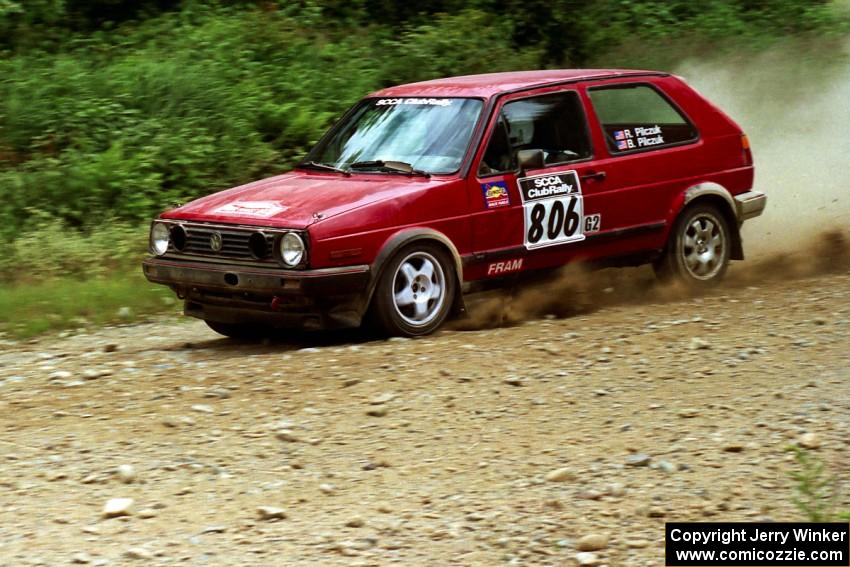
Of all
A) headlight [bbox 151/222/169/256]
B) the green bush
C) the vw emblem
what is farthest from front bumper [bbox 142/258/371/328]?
the green bush

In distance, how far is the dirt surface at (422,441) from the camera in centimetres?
474

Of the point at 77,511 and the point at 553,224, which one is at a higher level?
the point at 553,224

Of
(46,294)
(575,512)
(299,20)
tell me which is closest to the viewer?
(575,512)

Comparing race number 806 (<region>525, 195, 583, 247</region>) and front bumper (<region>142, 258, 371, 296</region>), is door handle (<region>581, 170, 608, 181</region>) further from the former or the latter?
front bumper (<region>142, 258, 371, 296</region>)

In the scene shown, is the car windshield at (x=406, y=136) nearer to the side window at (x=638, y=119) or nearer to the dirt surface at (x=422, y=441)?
the side window at (x=638, y=119)

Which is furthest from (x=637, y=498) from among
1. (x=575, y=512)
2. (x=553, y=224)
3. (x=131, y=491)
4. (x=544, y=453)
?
(x=553, y=224)

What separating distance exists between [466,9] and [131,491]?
1221 centimetres

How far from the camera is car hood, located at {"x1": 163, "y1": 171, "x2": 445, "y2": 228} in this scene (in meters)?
7.71

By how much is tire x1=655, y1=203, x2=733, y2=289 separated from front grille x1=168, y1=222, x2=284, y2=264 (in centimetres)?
329

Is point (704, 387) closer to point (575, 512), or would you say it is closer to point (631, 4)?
point (575, 512)

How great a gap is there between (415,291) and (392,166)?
0.91 m

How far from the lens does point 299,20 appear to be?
16375 millimetres

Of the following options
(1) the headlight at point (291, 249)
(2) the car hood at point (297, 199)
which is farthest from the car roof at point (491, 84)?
(1) the headlight at point (291, 249)

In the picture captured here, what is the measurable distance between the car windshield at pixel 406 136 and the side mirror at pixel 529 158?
362 mm
